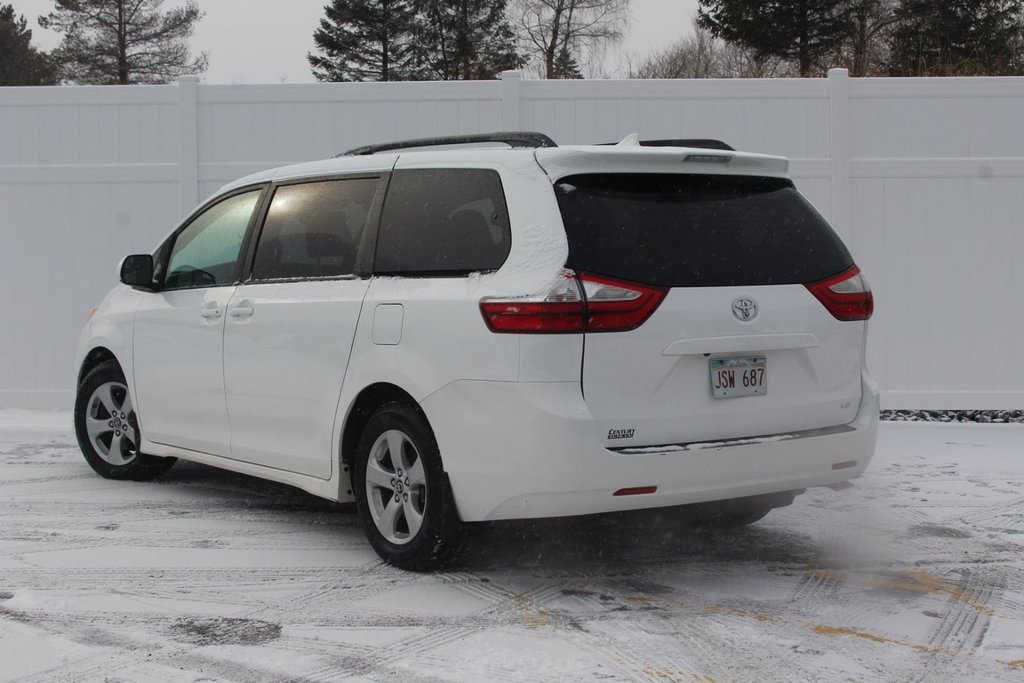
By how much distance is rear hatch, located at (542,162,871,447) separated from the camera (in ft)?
13.4

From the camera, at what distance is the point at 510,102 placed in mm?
9492

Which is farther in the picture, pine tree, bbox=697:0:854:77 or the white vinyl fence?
pine tree, bbox=697:0:854:77

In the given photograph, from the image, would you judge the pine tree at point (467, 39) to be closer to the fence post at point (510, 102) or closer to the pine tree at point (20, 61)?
the pine tree at point (20, 61)

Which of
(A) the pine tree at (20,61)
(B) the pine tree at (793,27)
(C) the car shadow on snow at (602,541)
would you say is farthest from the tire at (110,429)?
(A) the pine tree at (20,61)

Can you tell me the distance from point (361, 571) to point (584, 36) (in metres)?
33.3

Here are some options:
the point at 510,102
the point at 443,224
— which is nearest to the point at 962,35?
the point at 510,102

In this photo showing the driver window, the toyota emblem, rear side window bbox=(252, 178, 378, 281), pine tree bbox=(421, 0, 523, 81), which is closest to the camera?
the toyota emblem

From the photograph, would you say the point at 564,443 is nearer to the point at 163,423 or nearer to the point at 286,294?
the point at 286,294

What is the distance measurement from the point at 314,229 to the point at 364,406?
0.95 metres

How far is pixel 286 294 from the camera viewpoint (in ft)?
17.0

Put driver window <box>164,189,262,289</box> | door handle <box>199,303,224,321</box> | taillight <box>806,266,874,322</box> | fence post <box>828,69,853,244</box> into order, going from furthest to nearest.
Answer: fence post <box>828,69,853,244</box>, driver window <box>164,189,262,289</box>, door handle <box>199,303,224,321</box>, taillight <box>806,266,874,322</box>

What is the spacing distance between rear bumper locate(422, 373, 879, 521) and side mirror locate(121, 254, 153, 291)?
253 centimetres

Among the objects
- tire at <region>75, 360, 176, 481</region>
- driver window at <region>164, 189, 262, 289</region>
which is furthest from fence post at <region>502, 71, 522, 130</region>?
tire at <region>75, 360, 176, 481</region>

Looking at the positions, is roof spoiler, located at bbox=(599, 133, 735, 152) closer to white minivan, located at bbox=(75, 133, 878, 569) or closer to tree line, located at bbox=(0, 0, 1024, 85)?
white minivan, located at bbox=(75, 133, 878, 569)
